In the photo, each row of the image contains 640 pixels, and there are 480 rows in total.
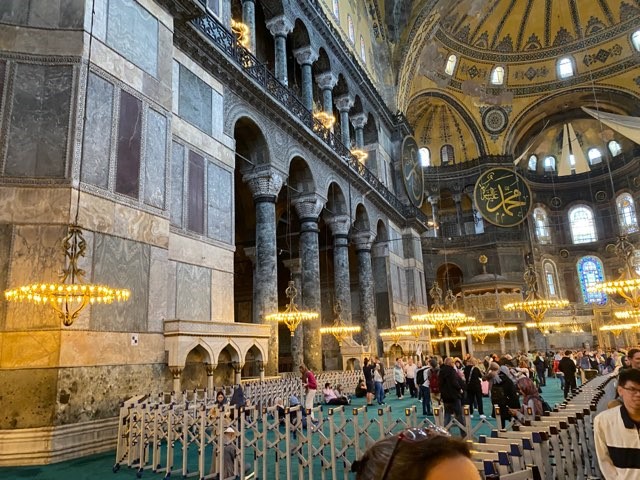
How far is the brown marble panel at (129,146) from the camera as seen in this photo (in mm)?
6965

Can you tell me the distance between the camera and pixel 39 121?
641 cm

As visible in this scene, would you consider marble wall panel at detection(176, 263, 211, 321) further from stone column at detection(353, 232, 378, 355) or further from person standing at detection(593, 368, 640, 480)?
stone column at detection(353, 232, 378, 355)

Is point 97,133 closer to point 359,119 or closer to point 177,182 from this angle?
point 177,182

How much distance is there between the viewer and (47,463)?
5418 mm

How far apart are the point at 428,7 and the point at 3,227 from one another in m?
20.3

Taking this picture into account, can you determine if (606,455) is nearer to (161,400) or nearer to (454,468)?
(454,468)

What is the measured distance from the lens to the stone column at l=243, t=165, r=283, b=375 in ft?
36.2

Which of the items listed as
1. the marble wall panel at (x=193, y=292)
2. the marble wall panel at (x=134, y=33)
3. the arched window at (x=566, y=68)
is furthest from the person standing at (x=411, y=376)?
the arched window at (x=566, y=68)

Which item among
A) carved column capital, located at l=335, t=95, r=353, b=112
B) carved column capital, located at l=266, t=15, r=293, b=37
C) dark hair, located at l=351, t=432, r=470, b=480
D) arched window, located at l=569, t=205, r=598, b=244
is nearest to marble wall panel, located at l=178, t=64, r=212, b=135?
carved column capital, located at l=266, t=15, r=293, b=37

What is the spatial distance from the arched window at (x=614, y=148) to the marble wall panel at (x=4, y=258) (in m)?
29.4

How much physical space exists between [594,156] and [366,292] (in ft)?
63.5

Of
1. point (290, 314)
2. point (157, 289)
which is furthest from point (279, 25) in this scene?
point (157, 289)

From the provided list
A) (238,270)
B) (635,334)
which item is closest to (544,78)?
(635,334)

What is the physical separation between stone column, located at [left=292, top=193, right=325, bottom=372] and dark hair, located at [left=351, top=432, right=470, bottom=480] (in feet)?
40.4
